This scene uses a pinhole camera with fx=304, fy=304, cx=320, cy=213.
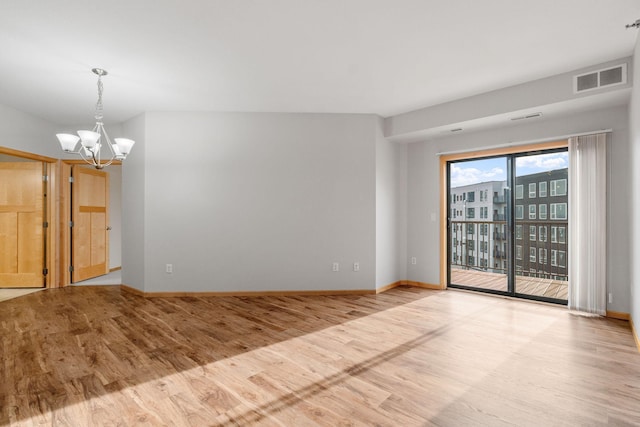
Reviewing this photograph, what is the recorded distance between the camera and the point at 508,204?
441cm

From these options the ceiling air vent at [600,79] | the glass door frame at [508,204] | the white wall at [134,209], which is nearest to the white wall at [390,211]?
the glass door frame at [508,204]

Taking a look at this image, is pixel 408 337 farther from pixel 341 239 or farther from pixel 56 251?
pixel 56 251

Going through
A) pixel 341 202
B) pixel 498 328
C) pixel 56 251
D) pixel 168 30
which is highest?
pixel 168 30

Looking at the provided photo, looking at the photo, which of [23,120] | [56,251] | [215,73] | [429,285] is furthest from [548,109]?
[56,251]

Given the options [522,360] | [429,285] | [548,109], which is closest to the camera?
[522,360]

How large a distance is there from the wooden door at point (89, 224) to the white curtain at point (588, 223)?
7.43 m

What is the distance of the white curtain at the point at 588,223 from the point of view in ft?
11.4

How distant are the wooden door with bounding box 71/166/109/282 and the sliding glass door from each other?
6302 millimetres

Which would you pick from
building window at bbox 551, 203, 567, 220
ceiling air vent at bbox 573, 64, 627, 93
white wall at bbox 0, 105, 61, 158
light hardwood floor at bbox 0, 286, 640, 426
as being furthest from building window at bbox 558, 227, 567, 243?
white wall at bbox 0, 105, 61, 158

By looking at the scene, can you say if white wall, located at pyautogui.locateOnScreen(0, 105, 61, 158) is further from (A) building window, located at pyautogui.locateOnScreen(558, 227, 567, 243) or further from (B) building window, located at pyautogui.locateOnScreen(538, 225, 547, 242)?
(A) building window, located at pyautogui.locateOnScreen(558, 227, 567, 243)

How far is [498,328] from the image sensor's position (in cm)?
316

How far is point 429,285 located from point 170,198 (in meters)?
4.23

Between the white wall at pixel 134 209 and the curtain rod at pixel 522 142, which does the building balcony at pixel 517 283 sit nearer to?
the curtain rod at pixel 522 142

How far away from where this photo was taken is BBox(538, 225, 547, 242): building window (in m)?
4.16
